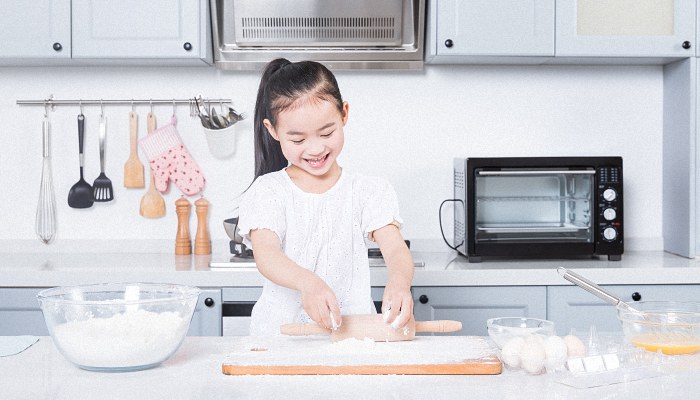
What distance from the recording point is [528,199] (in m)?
2.83

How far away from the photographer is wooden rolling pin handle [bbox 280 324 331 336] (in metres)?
1.41

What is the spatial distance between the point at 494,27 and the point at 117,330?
1819 millimetres

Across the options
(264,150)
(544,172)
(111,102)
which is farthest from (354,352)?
(111,102)

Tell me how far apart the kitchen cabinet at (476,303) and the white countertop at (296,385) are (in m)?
1.18

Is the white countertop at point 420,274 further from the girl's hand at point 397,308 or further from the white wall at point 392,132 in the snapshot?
the girl's hand at point 397,308

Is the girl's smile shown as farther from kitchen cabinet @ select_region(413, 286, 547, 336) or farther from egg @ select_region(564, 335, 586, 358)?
kitchen cabinet @ select_region(413, 286, 547, 336)

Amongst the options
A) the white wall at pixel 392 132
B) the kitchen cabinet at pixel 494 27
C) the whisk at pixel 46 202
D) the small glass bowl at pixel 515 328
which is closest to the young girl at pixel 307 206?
the small glass bowl at pixel 515 328

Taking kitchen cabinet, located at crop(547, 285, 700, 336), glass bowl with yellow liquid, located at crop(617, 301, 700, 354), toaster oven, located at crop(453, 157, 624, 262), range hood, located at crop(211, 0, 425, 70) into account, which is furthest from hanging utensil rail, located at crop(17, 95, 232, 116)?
glass bowl with yellow liquid, located at crop(617, 301, 700, 354)

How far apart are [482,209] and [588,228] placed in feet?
1.19

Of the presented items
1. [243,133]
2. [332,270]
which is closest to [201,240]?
[243,133]

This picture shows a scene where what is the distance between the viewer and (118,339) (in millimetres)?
1276

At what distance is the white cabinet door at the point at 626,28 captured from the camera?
108 inches

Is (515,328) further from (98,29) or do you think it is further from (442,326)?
(98,29)

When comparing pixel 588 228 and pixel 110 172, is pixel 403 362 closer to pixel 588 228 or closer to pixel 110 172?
pixel 588 228
